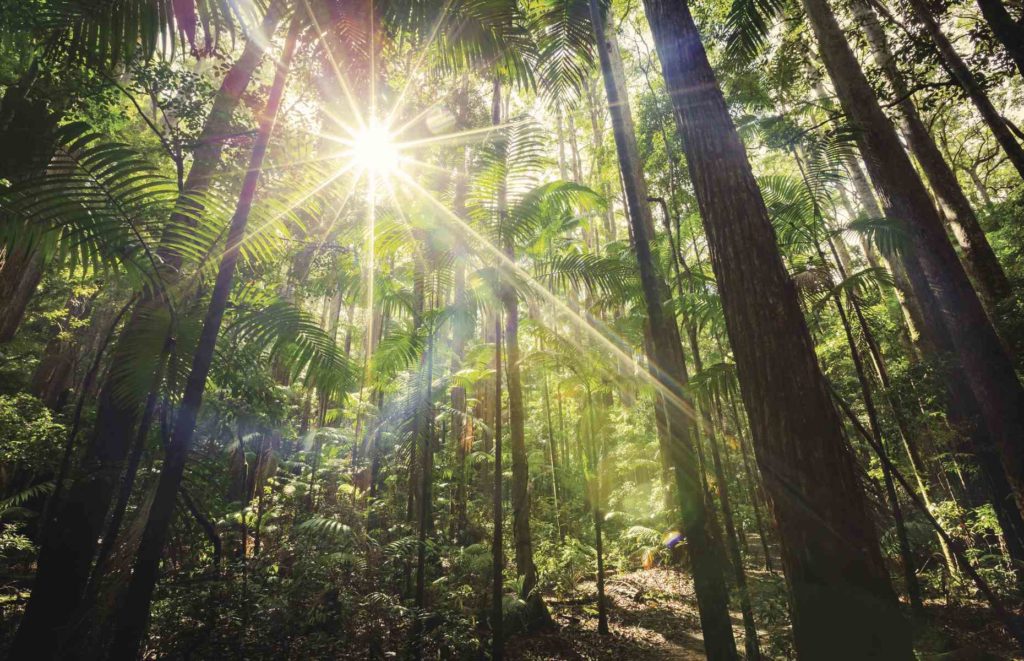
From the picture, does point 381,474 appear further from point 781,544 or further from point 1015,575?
point 1015,575

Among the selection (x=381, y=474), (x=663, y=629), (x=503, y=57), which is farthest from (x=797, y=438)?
(x=381, y=474)

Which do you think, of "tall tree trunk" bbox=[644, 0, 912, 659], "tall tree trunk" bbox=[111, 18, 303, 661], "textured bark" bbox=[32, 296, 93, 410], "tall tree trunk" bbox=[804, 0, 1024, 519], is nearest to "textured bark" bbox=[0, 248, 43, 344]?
"textured bark" bbox=[32, 296, 93, 410]

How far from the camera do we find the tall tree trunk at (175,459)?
69.3 inches

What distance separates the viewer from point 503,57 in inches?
164

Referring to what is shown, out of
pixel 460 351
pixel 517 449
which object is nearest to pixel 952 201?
pixel 517 449

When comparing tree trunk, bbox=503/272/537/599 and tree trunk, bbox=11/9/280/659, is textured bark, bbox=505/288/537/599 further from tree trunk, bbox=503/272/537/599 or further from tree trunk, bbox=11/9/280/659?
tree trunk, bbox=11/9/280/659

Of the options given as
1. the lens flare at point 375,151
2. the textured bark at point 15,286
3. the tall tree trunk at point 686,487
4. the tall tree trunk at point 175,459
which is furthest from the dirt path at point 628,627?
the textured bark at point 15,286

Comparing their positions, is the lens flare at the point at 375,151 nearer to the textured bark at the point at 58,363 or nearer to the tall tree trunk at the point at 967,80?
the tall tree trunk at the point at 967,80

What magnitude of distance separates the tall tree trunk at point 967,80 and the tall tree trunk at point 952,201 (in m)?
0.74

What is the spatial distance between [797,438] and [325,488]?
8.26 m

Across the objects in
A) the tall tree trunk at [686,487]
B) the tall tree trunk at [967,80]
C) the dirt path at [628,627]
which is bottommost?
the dirt path at [628,627]

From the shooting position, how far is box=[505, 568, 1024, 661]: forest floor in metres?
4.97

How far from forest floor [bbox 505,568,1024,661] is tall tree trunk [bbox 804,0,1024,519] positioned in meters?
2.05

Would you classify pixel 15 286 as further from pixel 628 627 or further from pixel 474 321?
pixel 628 627
